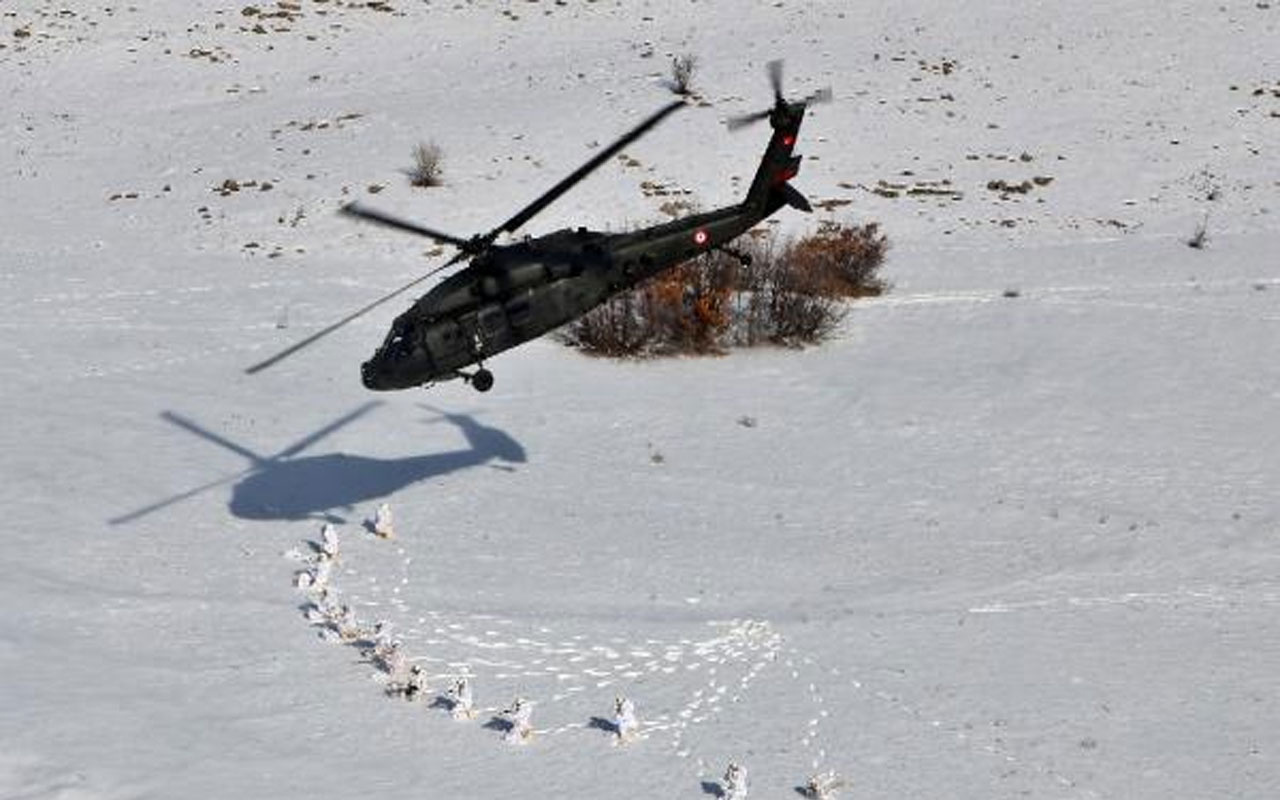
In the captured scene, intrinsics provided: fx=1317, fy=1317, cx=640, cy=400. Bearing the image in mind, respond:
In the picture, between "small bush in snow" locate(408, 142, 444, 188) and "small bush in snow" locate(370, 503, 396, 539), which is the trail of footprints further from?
"small bush in snow" locate(408, 142, 444, 188)

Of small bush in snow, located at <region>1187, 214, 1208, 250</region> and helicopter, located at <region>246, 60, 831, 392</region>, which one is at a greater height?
helicopter, located at <region>246, 60, 831, 392</region>

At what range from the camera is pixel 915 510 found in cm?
2159

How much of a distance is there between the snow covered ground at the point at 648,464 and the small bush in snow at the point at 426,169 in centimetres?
43

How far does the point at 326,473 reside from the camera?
21453 millimetres

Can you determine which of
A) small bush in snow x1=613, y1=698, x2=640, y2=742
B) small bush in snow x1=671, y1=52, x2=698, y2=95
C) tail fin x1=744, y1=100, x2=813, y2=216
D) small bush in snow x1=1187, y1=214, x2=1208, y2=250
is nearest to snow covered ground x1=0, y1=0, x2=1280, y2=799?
small bush in snow x1=1187, y1=214, x2=1208, y2=250

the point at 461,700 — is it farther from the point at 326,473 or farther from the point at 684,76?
the point at 684,76

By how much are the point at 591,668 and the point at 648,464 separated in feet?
21.7

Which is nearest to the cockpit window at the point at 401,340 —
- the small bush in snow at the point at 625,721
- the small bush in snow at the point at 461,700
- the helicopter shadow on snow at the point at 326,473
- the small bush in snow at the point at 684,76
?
the helicopter shadow on snow at the point at 326,473

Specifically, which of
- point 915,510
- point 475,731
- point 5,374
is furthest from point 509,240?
point 475,731

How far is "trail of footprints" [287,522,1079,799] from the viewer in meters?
15.3

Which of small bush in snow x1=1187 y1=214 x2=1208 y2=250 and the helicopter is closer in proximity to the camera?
the helicopter

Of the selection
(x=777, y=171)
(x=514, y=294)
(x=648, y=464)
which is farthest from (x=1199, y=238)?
(x=514, y=294)

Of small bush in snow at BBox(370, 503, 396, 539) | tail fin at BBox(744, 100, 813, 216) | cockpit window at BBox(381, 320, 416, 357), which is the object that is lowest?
small bush in snow at BBox(370, 503, 396, 539)

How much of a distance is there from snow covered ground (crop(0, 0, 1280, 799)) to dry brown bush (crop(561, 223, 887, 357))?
694 mm
